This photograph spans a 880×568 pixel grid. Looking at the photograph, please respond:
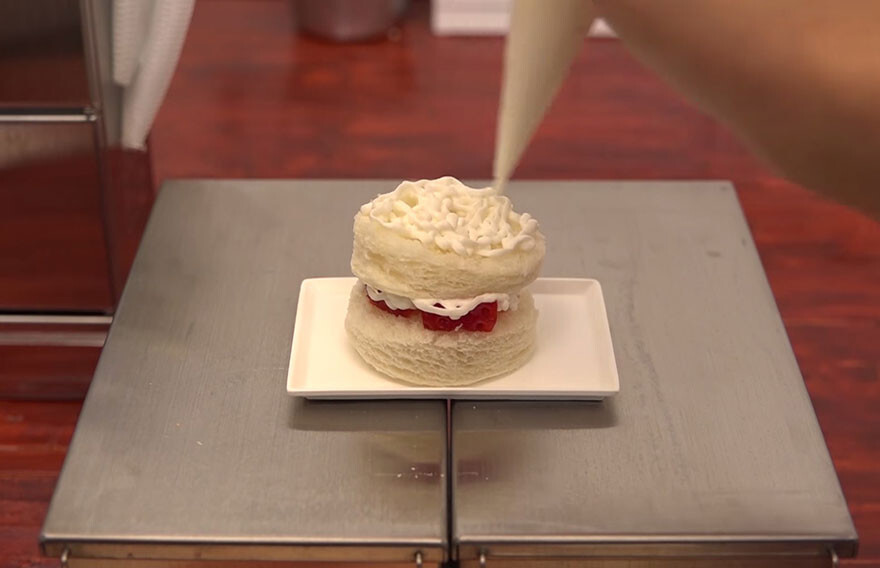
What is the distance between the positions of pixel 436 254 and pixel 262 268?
0.37 m

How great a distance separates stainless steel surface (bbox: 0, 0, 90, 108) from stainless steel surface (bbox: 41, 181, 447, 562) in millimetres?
382

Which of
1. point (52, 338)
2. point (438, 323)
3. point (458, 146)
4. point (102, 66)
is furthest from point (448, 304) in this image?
point (458, 146)

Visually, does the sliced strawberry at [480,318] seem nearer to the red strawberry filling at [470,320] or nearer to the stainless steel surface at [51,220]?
the red strawberry filling at [470,320]

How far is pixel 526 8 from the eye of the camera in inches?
43.3

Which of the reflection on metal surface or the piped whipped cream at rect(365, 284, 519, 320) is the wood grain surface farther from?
the piped whipped cream at rect(365, 284, 519, 320)

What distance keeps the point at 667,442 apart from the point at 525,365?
181 millimetres

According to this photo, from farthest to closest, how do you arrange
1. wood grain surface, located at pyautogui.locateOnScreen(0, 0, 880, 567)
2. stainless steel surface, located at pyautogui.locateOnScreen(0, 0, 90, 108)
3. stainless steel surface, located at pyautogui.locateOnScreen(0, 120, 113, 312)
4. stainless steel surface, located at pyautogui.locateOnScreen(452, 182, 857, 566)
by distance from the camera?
wood grain surface, located at pyautogui.locateOnScreen(0, 0, 880, 567), stainless steel surface, located at pyautogui.locateOnScreen(0, 120, 113, 312), stainless steel surface, located at pyautogui.locateOnScreen(0, 0, 90, 108), stainless steel surface, located at pyautogui.locateOnScreen(452, 182, 857, 566)

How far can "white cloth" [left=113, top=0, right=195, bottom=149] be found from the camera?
6.48ft

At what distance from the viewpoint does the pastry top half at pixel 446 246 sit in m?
1.30

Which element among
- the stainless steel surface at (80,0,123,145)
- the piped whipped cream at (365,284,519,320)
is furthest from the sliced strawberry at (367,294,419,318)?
the stainless steel surface at (80,0,123,145)

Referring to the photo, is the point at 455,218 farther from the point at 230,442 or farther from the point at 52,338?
the point at 52,338

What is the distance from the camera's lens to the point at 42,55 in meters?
1.84

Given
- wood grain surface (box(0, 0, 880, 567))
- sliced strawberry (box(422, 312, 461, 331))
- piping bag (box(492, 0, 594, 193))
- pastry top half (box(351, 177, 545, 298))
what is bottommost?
wood grain surface (box(0, 0, 880, 567))

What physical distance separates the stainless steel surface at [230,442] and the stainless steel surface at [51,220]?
1.23 feet
